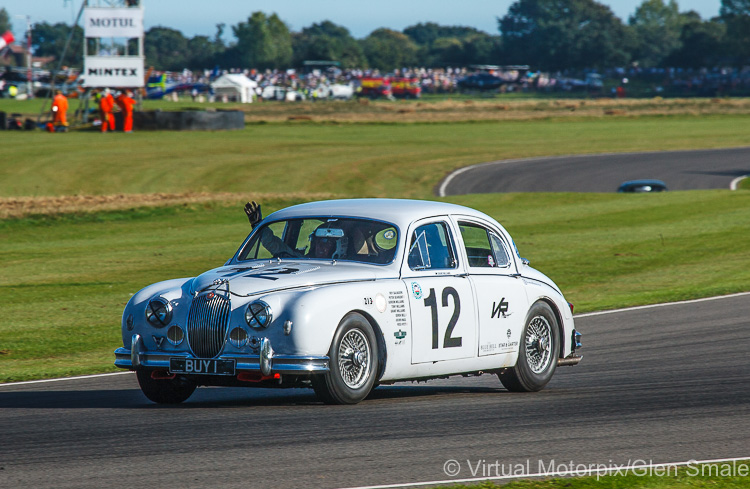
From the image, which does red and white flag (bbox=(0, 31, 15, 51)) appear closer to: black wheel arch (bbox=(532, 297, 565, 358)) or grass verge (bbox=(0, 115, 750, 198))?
grass verge (bbox=(0, 115, 750, 198))

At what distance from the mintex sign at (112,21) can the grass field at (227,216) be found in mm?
5561

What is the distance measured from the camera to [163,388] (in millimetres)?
8539

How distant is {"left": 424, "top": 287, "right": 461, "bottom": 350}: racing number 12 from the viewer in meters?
8.69

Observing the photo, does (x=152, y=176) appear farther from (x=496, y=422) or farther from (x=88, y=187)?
(x=496, y=422)

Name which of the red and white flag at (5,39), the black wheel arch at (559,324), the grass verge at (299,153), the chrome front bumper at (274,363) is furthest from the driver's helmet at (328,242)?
the red and white flag at (5,39)

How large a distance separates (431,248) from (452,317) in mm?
642

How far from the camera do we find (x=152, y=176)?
3597 cm

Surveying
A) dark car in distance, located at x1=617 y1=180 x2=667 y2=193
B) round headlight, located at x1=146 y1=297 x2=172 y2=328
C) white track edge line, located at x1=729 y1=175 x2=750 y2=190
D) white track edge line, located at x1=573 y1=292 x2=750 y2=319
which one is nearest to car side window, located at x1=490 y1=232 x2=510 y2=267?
round headlight, located at x1=146 y1=297 x2=172 y2=328

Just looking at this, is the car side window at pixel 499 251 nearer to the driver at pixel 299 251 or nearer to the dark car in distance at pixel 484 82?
the driver at pixel 299 251

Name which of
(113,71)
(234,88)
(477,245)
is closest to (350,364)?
(477,245)

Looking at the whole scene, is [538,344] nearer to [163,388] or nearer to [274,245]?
[274,245]

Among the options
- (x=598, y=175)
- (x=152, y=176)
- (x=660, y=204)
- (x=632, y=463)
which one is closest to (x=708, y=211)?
(x=660, y=204)

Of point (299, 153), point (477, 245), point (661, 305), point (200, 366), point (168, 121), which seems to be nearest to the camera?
point (200, 366)

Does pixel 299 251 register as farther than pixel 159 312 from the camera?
Yes
